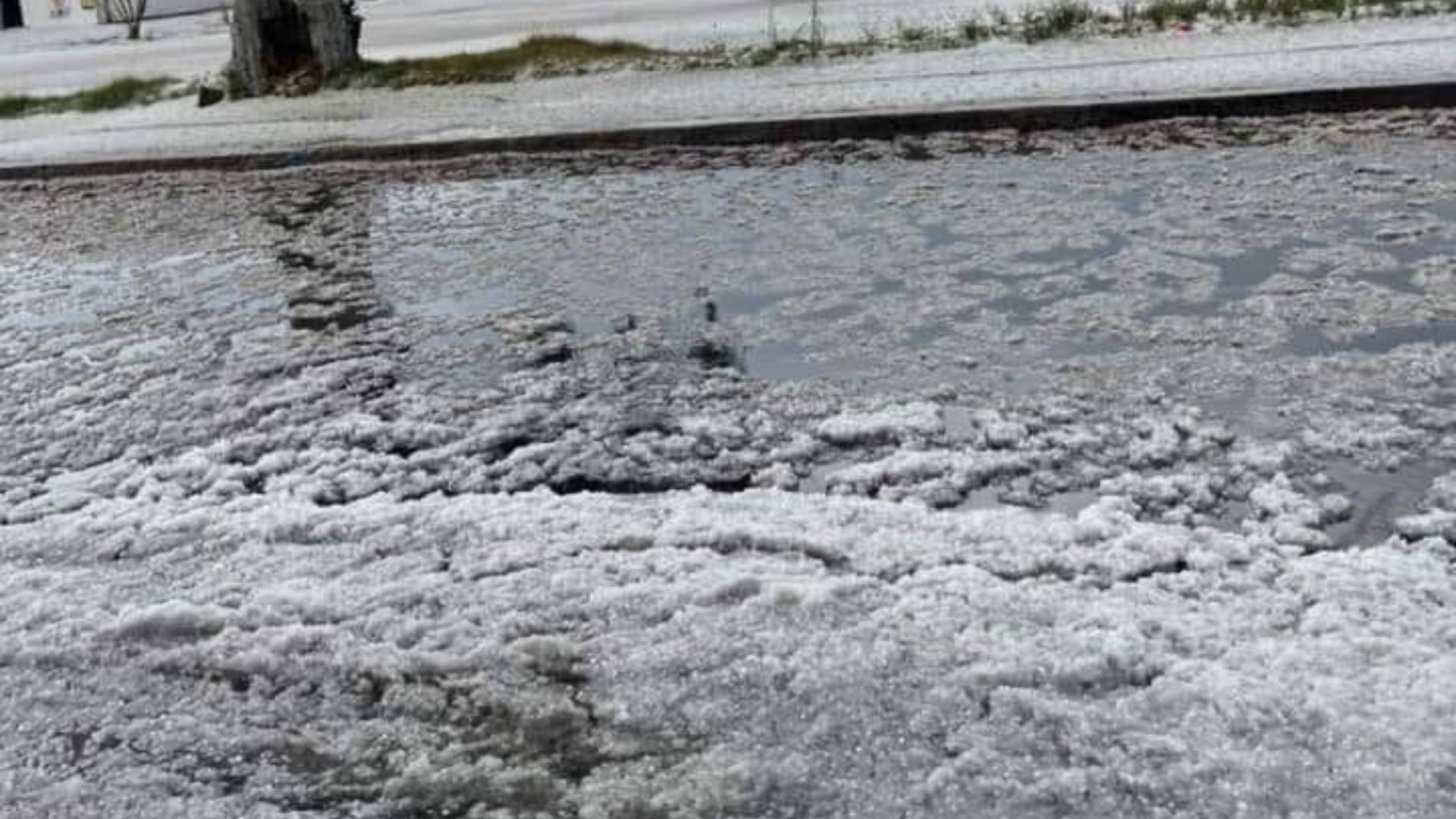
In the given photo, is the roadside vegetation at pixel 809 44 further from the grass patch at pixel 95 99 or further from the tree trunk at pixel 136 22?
the tree trunk at pixel 136 22

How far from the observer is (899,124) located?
342 inches

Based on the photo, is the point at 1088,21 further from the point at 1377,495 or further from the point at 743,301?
the point at 1377,495

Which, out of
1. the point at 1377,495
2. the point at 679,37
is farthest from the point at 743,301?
the point at 679,37

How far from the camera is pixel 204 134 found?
38.5ft

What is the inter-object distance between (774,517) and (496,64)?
11339 millimetres

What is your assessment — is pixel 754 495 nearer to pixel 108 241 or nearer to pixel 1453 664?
pixel 1453 664

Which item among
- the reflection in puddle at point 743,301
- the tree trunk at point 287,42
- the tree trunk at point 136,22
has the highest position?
the tree trunk at point 136,22

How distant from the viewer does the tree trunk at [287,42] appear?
46.1ft

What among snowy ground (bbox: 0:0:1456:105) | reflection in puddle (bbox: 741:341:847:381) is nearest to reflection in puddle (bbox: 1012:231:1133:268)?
reflection in puddle (bbox: 741:341:847:381)

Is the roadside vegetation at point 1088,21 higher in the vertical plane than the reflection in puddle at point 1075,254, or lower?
higher

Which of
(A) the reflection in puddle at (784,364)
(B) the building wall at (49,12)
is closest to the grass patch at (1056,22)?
(A) the reflection in puddle at (784,364)

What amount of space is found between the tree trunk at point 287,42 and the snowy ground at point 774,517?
25.7ft

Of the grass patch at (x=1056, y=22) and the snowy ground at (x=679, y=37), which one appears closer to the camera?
the snowy ground at (x=679, y=37)

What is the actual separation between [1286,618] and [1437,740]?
495 mm
